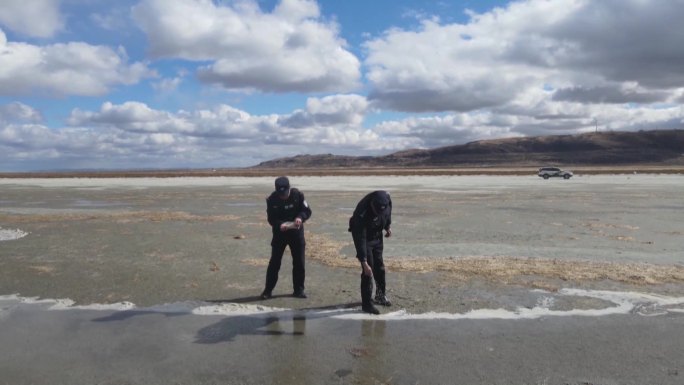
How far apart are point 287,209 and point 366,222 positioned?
1.34 meters

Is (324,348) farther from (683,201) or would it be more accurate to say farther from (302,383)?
(683,201)

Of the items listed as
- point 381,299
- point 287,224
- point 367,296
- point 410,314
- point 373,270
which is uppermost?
point 287,224

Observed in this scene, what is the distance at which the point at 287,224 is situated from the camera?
7895mm

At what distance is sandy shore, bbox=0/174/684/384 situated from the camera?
5.54 metres

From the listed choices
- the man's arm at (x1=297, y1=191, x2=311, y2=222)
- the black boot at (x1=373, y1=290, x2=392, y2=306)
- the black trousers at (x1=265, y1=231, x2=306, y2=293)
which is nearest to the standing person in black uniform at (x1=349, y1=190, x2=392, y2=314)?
the black boot at (x1=373, y1=290, x2=392, y2=306)

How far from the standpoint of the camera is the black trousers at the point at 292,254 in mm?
8227

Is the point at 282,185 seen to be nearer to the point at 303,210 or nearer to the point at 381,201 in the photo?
the point at 303,210

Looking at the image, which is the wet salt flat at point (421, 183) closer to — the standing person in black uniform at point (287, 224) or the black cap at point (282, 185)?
the standing person in black uniform at point (287, 224)

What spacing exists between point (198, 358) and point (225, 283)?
143 inches

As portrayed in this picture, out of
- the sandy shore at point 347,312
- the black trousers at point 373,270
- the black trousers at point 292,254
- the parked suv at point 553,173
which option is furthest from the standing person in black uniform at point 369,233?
the parked suv at point 553,173

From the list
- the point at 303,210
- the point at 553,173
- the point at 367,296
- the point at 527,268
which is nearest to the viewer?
the point at 367,296

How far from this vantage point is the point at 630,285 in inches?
358

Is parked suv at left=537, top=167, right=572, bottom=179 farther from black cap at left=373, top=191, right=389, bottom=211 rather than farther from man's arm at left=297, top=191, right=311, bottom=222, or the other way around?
black cap at left=373, top=191, right=389, bottom=211

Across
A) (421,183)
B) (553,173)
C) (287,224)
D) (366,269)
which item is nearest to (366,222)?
(366,269)
